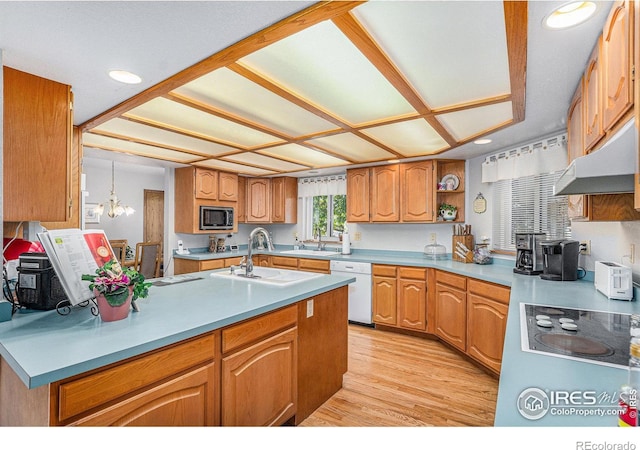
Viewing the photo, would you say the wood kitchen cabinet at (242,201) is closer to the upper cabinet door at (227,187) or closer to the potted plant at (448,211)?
the upper cabinet door at (227,187)

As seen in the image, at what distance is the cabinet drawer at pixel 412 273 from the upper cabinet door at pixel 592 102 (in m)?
2.10

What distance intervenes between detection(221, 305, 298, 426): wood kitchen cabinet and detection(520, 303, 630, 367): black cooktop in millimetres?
1196

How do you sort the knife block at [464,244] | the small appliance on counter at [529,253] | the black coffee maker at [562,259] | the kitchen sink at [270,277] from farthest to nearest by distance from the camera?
the knife block at [464,244], the small appliance on counter at [529,253], the black coffee maker at [562,259], the kitchen sink at [270,277]

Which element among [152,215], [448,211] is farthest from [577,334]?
[152,215]

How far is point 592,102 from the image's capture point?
153 centimetres

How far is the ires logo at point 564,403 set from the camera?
70cm

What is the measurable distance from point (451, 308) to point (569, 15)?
8.62ft

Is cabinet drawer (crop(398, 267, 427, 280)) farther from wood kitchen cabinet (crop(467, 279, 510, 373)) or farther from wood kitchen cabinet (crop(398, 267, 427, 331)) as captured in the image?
wood kitchen cabinet (crop(467, 279, 510, 373))

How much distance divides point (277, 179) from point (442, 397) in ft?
12.6

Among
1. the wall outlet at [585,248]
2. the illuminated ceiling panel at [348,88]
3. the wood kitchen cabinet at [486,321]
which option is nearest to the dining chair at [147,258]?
the illuminated ceiling panel at [348,88]

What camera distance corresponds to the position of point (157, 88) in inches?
68.9

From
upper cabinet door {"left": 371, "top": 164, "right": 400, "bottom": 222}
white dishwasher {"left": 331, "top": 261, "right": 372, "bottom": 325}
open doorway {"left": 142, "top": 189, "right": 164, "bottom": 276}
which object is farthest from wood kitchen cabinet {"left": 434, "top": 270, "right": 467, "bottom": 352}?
open doorway {"left": 142, "top": 189, "right": 164, "bottom": 276}
